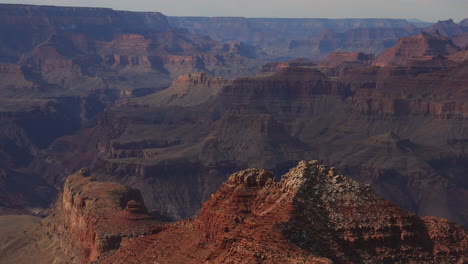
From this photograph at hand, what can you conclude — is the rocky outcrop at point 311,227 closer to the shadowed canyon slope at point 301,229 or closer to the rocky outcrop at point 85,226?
the shadowed canyon slope at point 301,229

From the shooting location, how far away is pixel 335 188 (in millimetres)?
41625

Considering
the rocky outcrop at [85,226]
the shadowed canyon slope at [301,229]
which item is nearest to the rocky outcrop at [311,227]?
the shadowed canyon slope at [301,229]

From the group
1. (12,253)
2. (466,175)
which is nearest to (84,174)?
(12,253)

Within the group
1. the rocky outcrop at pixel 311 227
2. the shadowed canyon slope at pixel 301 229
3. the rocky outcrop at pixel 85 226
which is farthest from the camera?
the rocky outcrop at pixel 85 226

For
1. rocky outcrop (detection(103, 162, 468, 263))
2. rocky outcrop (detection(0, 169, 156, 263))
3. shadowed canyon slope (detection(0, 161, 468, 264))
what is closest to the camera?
→ rocky outcrop (detection(103, 162, 468, 263))

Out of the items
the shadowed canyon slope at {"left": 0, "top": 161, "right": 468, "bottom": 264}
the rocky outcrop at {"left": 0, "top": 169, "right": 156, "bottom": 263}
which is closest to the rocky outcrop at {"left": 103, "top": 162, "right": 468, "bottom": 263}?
the shadowed canyon slope at {"left": 0, "top": 161, "right": 468, "bottom": 264}

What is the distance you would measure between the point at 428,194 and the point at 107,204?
91458 mm

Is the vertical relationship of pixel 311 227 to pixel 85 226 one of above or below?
above

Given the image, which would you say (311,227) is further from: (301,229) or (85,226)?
(85,226)

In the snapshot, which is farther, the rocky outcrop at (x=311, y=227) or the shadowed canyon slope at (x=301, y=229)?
the shadowed canyon slope at (x=301, y=229)

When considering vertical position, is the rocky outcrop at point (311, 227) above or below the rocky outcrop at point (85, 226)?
above

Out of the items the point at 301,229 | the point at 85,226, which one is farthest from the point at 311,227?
the point at 85,226

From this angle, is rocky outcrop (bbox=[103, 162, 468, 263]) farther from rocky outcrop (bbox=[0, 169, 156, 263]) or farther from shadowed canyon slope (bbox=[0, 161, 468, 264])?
rocky outcrop (bbox=[0, 169, 156, 263])

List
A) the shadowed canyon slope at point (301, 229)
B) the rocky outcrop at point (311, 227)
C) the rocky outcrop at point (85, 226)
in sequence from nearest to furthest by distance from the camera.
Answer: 1. the rocky outcrop at point (311, 227)
2. the shadowed canyon slope at point (301, 229)
3. the rocky outcrop at point (85, 226)
